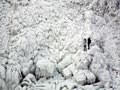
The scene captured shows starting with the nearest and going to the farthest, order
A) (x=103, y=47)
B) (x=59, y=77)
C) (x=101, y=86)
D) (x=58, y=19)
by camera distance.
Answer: (x=101, y=86)
(x=59, y=77)
(x=103, y=47)
(x=58, y=19)

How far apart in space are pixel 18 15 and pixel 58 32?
0.62m

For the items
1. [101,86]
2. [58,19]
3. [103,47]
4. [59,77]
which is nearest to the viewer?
[101,86]

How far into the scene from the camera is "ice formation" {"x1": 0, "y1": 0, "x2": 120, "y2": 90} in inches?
94.7

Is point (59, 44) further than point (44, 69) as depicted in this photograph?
Yes

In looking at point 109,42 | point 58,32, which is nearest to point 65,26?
point 58,32

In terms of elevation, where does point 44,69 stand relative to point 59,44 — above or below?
below

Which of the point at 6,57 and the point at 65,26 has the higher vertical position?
the point at 65,26

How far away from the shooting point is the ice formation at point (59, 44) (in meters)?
2.41

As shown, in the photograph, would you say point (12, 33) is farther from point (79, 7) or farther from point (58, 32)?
point (79, 7)

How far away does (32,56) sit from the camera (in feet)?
8.46

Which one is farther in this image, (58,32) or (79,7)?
(79,7)

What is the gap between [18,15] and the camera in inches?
114

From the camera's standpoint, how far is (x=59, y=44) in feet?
9.02

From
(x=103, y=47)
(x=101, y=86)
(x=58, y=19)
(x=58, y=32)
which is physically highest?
(x=58, y=19)
